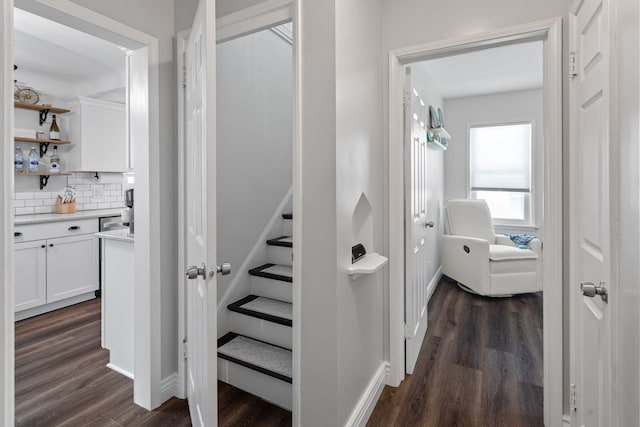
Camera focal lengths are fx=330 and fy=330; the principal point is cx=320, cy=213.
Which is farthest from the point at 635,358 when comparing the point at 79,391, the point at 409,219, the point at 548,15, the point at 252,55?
the point at 252,55

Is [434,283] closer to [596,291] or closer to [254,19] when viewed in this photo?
[596,291]

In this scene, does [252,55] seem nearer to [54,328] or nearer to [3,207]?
[3,207]

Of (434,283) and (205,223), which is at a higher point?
(205,223)

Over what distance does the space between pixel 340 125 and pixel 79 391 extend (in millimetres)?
2271

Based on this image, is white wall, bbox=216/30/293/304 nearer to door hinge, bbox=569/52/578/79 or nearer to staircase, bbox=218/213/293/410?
staircase, bbox=218/213/293/410

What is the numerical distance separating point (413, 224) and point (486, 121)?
3.50 metres

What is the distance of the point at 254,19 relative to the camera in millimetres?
1672

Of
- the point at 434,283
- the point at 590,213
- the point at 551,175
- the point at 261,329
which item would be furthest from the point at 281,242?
the point at 434,283

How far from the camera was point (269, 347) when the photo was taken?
7.14 feet

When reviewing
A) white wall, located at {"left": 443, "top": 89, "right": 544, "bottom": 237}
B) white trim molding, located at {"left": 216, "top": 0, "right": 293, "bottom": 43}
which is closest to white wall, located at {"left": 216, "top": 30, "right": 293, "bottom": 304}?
white trim molding, located at {"left": 216, "top": 0, "right": 293, "bottom": 43}

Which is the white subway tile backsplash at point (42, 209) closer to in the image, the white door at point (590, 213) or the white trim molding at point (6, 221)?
the white trim molding at point (6, 221)

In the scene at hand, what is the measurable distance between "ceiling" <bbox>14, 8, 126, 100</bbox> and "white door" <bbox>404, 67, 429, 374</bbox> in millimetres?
2313

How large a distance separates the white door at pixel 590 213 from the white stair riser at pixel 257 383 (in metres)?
A: 1.43

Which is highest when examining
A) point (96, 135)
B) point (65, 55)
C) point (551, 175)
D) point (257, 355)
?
point (65, 55)
